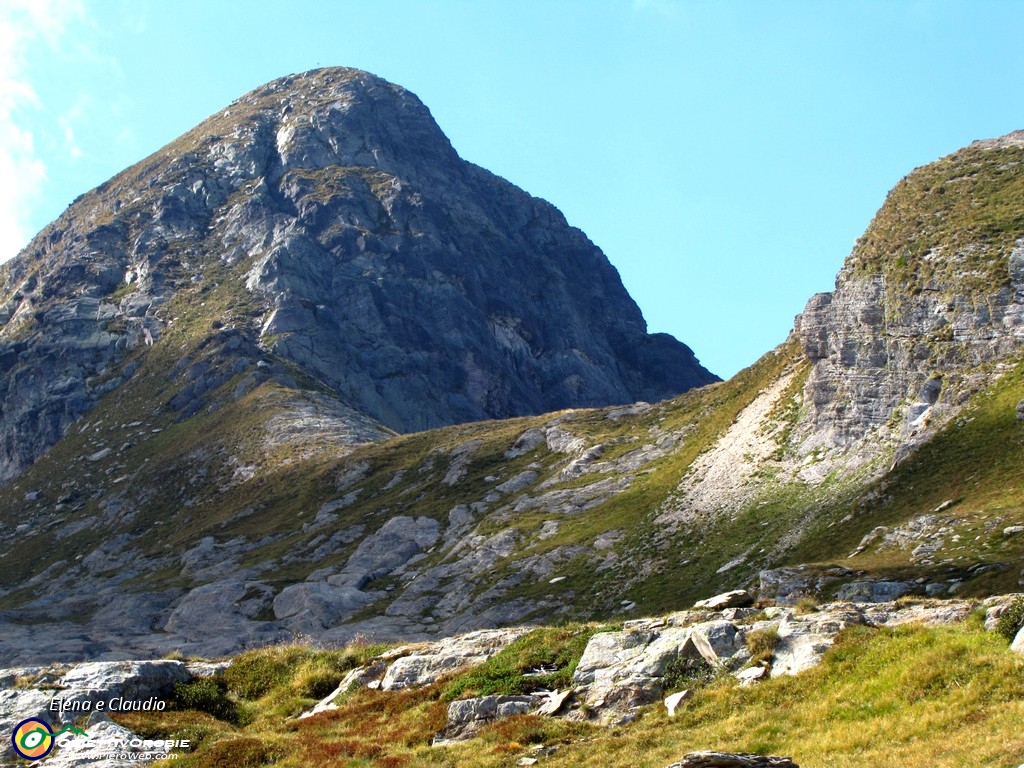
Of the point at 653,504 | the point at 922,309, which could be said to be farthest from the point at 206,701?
the point at 922,309

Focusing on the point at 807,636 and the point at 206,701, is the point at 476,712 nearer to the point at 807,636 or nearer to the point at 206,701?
the point at 807,636

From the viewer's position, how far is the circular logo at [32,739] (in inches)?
946

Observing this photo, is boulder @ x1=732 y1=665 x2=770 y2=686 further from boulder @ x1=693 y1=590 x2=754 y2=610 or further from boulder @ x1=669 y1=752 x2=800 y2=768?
boulder @ x1=669 y1=752 x2=800 y2=768

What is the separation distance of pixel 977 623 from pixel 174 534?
126m

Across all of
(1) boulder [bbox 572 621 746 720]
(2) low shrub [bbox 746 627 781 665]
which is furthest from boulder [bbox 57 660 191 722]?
(2) low shrub [bbox 746 627 781 665]

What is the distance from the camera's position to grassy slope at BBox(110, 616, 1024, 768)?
734 inches

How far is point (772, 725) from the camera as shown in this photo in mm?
20766

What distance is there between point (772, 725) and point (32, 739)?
18136mm

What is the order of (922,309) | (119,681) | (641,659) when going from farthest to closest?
(922,309)
(119,681)
(641,659)

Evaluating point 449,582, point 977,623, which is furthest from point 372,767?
point 449,582

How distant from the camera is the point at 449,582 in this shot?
91125 mm

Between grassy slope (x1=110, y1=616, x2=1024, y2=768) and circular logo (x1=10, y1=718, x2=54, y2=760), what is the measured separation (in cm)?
199

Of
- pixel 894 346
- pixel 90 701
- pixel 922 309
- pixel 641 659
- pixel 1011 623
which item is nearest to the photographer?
pixel 1011 623

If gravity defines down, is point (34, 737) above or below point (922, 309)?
below
